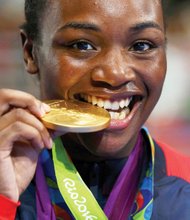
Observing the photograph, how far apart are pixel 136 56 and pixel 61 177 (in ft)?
1.14

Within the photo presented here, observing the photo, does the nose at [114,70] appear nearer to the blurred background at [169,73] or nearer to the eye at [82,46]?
the eye at [82,46]

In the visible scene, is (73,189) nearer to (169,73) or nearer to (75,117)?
(75,117)

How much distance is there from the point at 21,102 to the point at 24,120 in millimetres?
39

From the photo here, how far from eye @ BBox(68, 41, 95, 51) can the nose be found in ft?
0.15

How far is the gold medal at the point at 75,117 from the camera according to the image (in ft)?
3.40

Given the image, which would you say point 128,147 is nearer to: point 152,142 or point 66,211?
point 152,142

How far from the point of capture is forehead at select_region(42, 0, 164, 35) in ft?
3.75

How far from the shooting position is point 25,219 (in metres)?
1.18

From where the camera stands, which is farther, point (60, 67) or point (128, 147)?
point (128, 147)

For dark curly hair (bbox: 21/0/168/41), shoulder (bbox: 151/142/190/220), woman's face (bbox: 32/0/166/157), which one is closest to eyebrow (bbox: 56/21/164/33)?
woman's face (bbox: 32/0/166/157)

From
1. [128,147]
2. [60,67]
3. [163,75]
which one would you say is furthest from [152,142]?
[60,67]

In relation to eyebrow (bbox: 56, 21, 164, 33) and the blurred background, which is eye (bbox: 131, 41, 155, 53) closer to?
eyebrow (bbox: 56, 21, 164, 33)

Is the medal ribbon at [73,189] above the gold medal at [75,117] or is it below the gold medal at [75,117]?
below

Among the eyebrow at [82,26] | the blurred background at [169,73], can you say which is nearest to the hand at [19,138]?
the eyebrow at [82,26]
